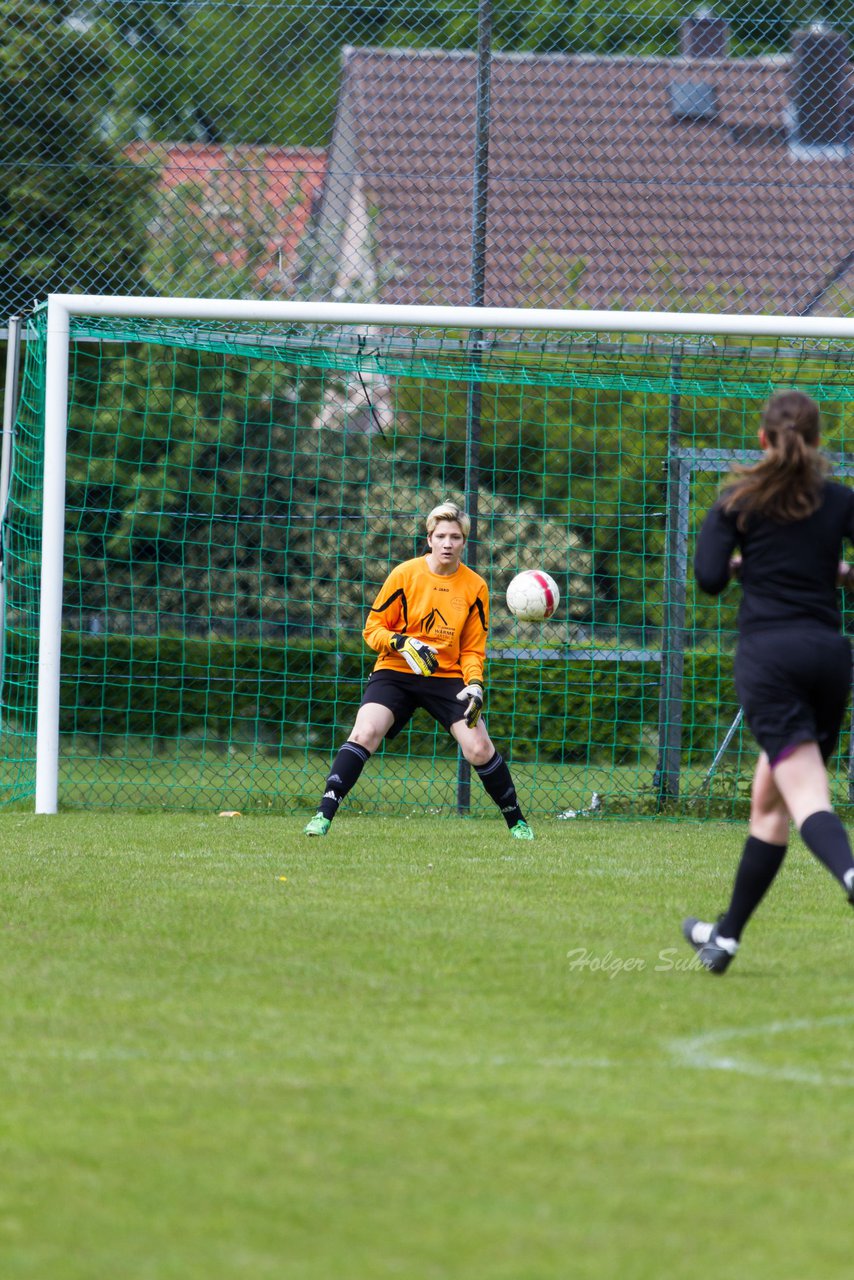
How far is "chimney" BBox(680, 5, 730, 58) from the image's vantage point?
13.0 meters

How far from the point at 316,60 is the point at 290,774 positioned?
537 centimetres

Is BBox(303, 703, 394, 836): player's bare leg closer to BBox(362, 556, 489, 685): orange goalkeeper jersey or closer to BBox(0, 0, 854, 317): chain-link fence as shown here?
BBox(362, 556, 489, 685): orange goalkeeper jersey

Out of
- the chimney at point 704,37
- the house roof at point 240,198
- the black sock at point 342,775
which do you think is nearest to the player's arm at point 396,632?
the black sock at point 342,775

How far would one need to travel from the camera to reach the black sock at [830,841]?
4547 millimetres

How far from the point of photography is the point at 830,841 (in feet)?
15.0

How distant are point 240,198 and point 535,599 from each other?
5.35 m

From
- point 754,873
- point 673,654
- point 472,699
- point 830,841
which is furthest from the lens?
point 673,654

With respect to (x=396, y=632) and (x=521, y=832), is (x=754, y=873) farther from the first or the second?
(x=396, y=632)

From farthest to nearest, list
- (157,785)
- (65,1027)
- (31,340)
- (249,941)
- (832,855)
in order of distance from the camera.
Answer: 1. (157,785)
2. (31,340)
3. (249,941)
4. (832,855)
5. (65,1027)

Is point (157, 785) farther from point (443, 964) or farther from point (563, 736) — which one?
point (443, 964)

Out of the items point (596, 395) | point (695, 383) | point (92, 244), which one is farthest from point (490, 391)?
point (92, 244)

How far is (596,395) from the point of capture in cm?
1230

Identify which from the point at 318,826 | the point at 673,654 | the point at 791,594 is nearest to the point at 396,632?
the point at 318,826

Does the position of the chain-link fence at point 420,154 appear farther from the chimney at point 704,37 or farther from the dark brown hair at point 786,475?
the dark brown hair at point 786,475
